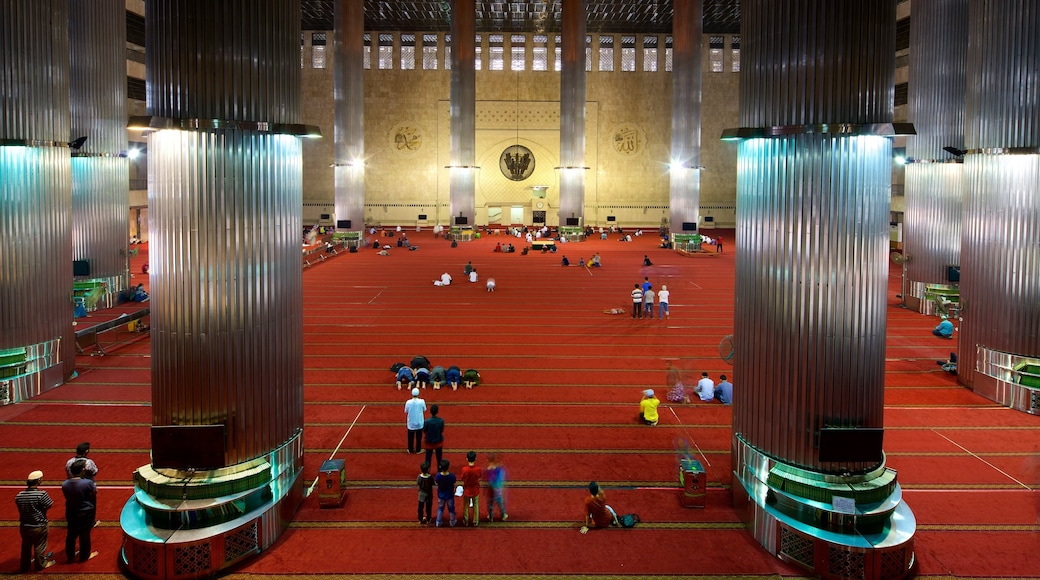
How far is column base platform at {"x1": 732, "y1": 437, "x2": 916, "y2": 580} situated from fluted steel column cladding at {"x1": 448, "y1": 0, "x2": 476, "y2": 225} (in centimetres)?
3055

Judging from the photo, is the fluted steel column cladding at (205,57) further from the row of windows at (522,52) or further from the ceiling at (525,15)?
the row of windows at (522,52)

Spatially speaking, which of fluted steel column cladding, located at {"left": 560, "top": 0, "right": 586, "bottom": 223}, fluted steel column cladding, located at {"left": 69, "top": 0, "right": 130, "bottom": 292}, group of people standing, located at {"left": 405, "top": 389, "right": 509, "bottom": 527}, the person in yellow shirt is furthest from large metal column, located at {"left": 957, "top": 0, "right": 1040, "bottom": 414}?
fluted steel column cladding, located at {"left": 560, "top": 0, "right": 586, "bottom": 223}

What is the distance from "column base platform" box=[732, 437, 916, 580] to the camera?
21.6ft

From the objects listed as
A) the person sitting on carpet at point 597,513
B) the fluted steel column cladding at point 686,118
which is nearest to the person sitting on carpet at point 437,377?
the person sitting on carpet at point 597,513

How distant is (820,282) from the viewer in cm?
708

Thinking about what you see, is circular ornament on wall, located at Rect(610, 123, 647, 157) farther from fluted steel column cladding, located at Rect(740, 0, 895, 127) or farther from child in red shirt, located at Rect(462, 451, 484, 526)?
child in red shirt, located at Rect(462, 451, 484, 526)

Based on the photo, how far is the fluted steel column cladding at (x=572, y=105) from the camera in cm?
3559

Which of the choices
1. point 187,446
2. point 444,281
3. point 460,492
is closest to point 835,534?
point 460,492

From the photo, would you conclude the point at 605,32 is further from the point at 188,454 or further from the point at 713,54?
the point at 188,454

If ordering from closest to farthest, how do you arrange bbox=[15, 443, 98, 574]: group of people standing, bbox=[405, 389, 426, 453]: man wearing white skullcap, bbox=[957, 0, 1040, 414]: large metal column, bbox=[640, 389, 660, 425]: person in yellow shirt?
bbox=[15, 443, 98, 574]: group of people standing
bbox=[405, 389, 426, 453]: man wearing white skullcap
bbox=[640, 389, 660, 425]: person in yellow shirt
bbox=[957, 0, 1040, 414]: large metal column

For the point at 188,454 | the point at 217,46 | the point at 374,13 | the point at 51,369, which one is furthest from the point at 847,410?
the point at 374,13

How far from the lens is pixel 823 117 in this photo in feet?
23.0

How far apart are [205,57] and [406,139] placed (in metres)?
38.6

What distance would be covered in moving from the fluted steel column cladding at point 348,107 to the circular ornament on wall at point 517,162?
12429mm
